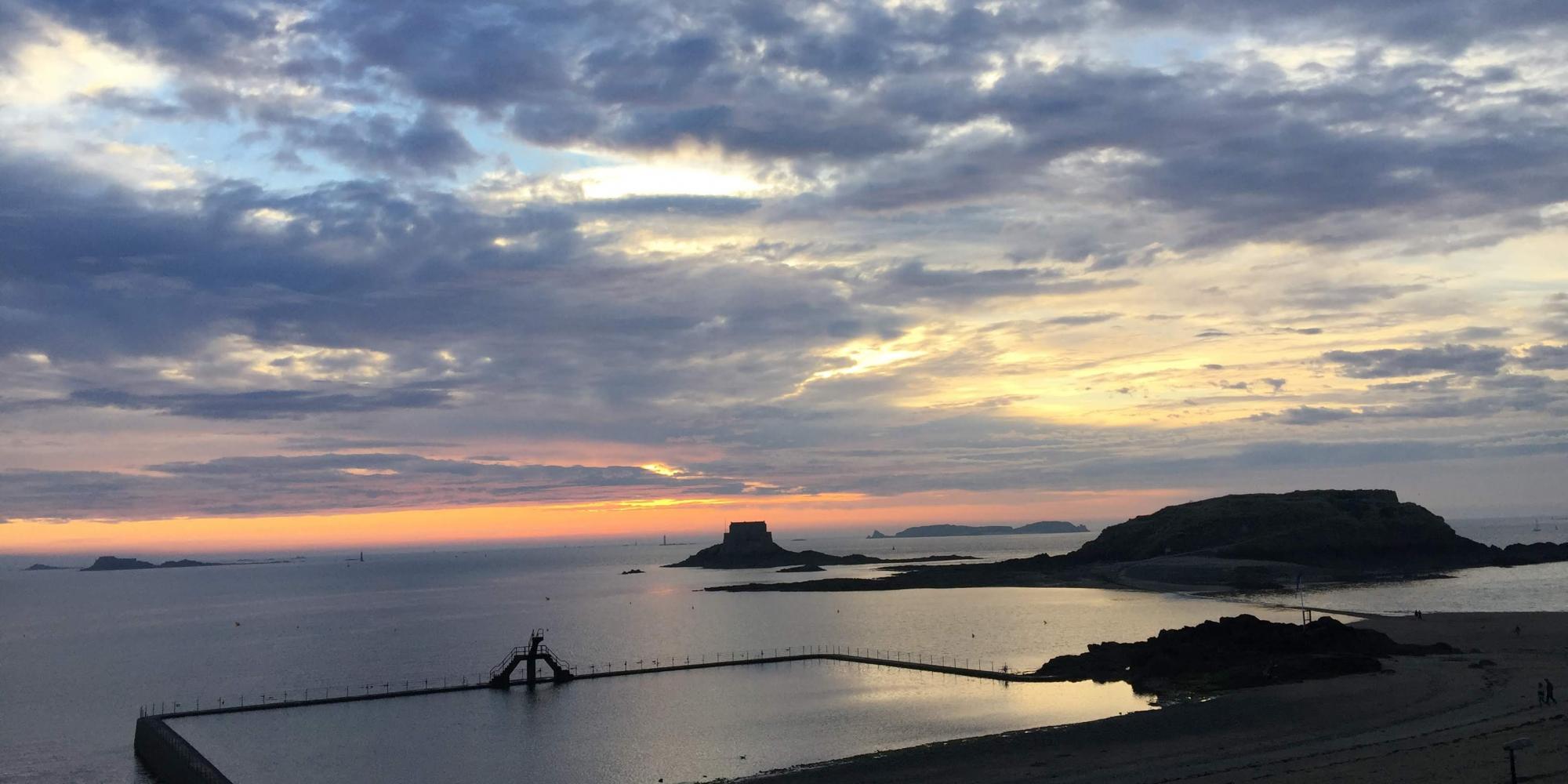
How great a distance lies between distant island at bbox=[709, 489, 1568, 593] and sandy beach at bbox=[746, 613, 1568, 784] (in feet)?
328

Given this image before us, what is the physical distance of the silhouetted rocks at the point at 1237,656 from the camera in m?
59.7

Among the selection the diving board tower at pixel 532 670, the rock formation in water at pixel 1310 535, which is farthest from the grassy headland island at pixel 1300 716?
the rock formation in water at pixel 1310 535

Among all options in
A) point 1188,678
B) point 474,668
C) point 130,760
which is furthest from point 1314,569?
point 130,760

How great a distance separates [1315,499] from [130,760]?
180m

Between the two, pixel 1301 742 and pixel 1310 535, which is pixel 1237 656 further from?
Answer: pixel 1310 535

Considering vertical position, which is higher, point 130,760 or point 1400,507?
point 1400,507

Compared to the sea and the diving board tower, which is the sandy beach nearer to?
the sea

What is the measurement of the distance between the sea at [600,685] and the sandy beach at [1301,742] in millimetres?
6381

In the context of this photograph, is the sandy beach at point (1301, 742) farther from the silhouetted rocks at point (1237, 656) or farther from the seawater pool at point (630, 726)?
the seawater pool at point (630, 726)

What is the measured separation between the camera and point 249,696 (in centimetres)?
7988

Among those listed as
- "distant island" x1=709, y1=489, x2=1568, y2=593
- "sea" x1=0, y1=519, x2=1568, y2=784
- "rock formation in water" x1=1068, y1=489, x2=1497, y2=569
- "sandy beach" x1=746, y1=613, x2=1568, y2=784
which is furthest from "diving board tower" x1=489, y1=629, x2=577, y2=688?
"rock formation in water" x1=1068, y1=489, x2=1497, y2=569

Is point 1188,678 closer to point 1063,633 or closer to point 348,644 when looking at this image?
point 1063,633

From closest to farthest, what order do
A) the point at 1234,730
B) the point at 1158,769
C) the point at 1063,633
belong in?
1. the point at 1158,769
2. the point at 1234,730
3. the point at 1063,633

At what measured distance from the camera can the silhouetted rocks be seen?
5966 centimetres
